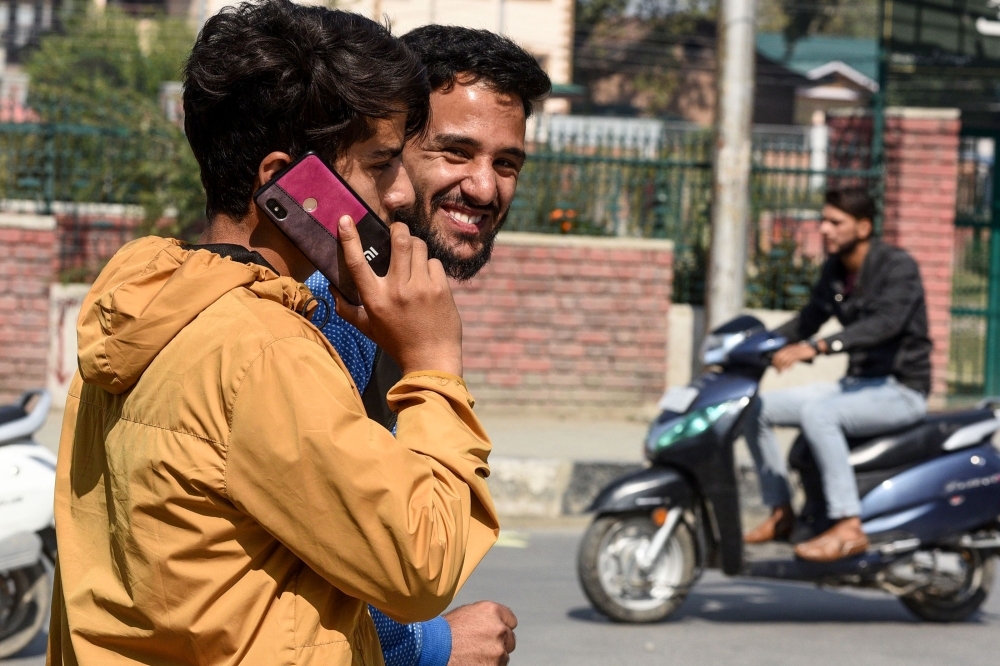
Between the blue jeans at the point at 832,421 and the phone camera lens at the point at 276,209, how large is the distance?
4.85 metres

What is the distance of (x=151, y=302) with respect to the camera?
58.5 inches

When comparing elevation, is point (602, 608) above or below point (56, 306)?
below

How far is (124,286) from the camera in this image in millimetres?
1512

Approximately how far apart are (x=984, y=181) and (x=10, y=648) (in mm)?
9143

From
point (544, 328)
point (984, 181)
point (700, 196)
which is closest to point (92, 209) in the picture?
point (544, 328)

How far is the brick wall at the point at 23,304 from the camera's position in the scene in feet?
34.0

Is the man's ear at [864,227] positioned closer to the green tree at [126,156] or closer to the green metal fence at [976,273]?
the green metal fence at [976,273]

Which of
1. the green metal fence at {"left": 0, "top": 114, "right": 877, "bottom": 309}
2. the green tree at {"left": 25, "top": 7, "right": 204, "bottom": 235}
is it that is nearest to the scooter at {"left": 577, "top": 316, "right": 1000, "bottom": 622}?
the green metal fence at {"left": 0, "top": 114, "right": 877, "bottom": 309}

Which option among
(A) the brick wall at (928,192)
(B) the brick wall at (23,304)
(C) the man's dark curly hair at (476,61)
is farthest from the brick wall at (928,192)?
(C) the man's dark curly hair at (476,61)

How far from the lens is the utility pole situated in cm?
1020

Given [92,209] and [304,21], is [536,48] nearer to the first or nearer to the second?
[92,209]

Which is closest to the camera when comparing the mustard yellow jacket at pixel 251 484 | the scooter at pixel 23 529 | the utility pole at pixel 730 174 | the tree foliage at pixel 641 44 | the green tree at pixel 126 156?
the mustard yellow jacket at pixel 251 484

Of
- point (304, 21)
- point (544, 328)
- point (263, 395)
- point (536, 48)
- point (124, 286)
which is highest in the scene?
point (536, 48)

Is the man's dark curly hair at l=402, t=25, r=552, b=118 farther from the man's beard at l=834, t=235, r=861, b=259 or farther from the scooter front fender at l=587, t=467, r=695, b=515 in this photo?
the man's beard at l=834, t=235, r=861, b=259
